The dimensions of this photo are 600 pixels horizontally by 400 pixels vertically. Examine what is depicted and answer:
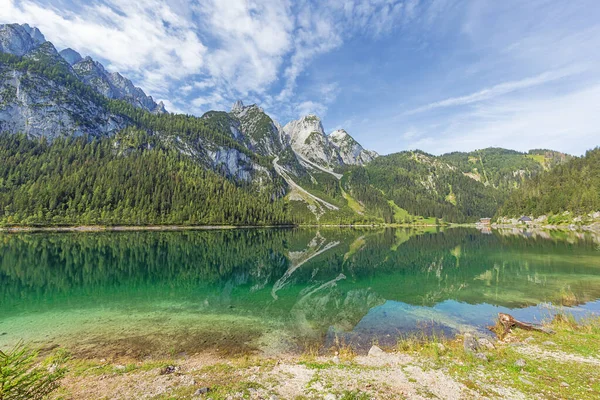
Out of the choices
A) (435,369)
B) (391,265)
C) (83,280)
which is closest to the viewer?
(435,369)

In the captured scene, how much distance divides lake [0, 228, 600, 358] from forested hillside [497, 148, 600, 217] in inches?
4963

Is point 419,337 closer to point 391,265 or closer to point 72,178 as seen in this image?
point 391,265

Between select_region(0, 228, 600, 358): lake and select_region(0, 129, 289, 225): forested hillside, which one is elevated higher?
select_region(0, 129, 289, 225): forested hillside

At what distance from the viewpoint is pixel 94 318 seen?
24.4 metres

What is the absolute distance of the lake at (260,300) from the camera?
68.3ft

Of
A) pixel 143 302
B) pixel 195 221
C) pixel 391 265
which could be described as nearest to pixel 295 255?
pixel 391 265

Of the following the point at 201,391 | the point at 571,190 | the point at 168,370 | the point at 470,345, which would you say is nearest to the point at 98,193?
the point at 168,370

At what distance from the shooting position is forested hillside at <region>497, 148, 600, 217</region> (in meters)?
144

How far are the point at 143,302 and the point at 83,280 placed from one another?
1551cm

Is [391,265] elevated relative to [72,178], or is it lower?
lower

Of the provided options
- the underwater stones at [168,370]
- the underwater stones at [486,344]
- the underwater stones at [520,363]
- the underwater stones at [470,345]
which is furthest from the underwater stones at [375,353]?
the underwater stones at [168,370]

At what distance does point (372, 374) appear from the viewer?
13266 mm

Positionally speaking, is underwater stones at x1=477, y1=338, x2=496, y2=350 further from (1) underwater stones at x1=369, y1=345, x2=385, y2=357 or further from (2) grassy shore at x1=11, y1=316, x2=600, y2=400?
(1) underwater stones at x1=369, y1=345, x2=385, y2=357

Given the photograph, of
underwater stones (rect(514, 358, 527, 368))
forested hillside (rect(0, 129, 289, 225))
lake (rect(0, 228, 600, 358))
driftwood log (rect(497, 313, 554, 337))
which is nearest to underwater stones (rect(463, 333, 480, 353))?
underwater stones (rect(514, 358, 527, 368))
